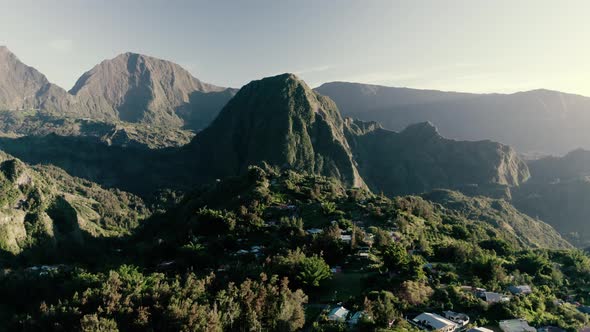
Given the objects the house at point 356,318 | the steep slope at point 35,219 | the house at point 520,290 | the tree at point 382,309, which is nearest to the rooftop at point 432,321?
the tree at point 382,309

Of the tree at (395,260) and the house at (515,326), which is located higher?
the tree at (395,260)

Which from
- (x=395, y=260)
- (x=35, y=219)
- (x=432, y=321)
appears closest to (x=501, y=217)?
(x=395, y=260)

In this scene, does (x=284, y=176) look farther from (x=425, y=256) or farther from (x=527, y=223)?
(x=527, y=223)

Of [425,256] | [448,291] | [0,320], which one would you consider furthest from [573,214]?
[0,320]

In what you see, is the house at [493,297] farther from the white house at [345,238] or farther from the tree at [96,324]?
the tree at [96,324]

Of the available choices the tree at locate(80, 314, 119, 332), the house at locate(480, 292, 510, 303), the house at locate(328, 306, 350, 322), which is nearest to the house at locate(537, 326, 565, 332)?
the house at locate(480, 292, 510, 303)

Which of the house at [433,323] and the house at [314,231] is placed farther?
the house at [314,231]
